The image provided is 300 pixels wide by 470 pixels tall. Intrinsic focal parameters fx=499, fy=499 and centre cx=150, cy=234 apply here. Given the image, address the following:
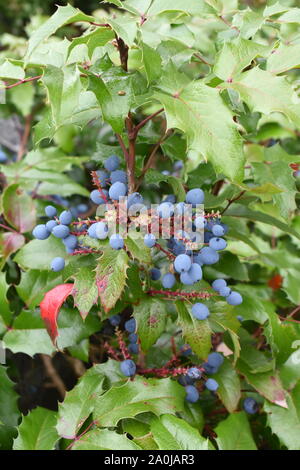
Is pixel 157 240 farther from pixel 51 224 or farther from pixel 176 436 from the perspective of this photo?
pixel 176 436

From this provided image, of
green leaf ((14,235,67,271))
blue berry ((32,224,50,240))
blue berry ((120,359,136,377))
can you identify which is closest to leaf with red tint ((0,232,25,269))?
green leaf ((14,235,67,271))

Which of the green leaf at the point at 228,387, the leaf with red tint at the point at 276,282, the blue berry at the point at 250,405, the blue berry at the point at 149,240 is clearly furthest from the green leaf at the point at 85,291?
the leaf with red tint at the point at 276,282

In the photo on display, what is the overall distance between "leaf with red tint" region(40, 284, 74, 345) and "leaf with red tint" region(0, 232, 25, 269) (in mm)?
290

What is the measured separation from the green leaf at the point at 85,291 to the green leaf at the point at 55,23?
310 millimetres

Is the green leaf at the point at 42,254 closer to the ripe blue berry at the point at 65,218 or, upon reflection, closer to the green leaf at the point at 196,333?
the ripe blue berry at the point at 65,218

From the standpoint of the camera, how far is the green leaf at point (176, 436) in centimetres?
75

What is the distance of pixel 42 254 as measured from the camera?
35.9 inches

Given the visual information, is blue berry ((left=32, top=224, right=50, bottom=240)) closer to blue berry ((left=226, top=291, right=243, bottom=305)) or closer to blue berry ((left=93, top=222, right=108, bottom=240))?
blue berry ((left=93, top=222, right=108, bottom=240))

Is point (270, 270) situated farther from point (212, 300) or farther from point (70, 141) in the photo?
point (70, 141)

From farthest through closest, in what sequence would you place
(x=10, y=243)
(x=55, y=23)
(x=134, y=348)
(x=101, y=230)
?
1. (x=10, y=243)
2. (x=134, y=348)
3. (x=101, y=230)
4. (x=55, y=23)

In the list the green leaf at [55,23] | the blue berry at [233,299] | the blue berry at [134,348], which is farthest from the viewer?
the blue berry at [134,348]

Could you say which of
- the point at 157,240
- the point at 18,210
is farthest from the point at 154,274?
the point at 18,210

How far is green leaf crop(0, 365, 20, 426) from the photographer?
89cm

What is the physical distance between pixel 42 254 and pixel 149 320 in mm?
245
